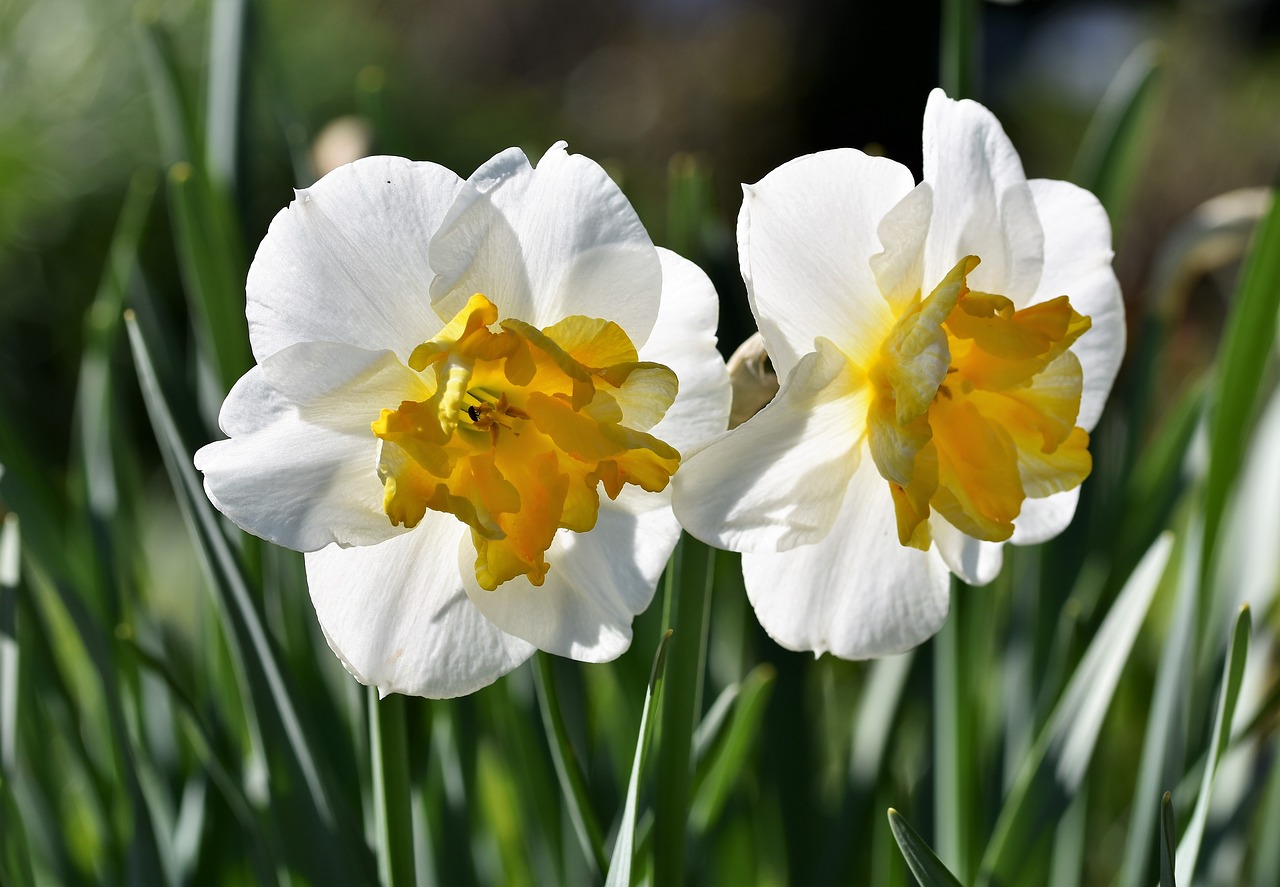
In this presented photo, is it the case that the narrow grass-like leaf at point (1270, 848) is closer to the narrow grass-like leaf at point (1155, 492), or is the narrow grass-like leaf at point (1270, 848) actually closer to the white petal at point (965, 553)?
the narrow grass-like leaf at point (1155, 492)

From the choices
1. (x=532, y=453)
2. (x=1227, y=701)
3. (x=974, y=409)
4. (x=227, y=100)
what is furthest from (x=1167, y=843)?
(x=227, y=100)

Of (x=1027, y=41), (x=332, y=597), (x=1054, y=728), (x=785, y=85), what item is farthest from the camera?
(x=1027, y=41)

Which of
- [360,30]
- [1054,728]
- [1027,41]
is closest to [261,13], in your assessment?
[1054,728]

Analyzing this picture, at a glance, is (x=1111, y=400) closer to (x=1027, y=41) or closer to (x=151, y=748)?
(x=151, y=748)

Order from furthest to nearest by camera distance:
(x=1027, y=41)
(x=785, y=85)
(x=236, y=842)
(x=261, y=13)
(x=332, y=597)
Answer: (x=1027, y=41) → (x=785, y=85) → (x=261, y=13) → (x=236, y=842) → (x=332, y=597)

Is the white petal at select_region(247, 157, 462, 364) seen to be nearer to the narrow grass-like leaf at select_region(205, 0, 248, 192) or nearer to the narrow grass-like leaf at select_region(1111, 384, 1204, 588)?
the narrow grass-like leaf at select_region(205, 0, 248, 192)

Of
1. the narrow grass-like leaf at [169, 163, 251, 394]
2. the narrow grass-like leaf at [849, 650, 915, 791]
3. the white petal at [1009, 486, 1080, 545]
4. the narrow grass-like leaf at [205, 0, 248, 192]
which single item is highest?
the narrow grass-like leaf at [205, 0, 248, 192]

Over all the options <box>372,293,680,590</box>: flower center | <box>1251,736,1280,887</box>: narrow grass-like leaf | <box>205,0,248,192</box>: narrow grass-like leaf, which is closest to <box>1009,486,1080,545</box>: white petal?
<box>372,293,680,590</box>: flower center
